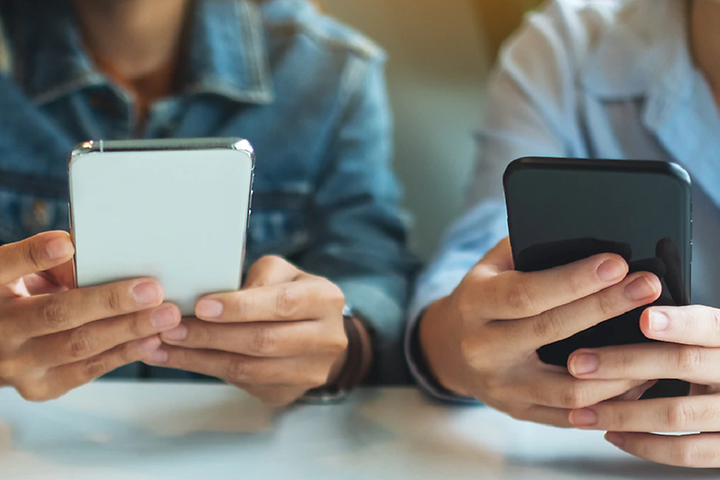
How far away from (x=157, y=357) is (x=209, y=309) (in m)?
0.07

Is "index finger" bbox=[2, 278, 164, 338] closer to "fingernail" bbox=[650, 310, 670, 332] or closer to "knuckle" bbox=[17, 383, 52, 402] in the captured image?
"knuckle" bbox=[17, 383, 52, 402]

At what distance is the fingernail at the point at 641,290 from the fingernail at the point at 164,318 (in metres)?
0.29

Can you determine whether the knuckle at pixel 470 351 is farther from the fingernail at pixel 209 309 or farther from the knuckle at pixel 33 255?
the knuckle at pixel 33 255

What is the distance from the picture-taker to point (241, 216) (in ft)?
1.49

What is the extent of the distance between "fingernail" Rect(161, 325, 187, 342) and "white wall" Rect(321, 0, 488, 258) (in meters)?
0.63

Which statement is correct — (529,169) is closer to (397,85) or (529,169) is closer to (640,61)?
(640,61)

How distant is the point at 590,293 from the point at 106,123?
596 millimetres

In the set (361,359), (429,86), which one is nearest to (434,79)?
(429,86)

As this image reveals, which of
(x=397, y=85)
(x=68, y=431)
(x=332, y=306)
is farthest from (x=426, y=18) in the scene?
(x=68, y=431)

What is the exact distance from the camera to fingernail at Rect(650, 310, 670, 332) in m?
0.41

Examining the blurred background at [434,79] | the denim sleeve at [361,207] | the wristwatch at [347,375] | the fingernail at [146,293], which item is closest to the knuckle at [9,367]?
the fingernail at [146,293]

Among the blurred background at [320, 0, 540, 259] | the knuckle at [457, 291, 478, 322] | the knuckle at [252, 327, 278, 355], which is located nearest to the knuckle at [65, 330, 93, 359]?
the knuckle at [252, 327, 278, 355]

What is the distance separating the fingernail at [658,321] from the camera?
0.41 meters

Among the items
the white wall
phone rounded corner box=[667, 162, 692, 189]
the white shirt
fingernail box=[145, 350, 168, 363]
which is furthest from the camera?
the white wall
